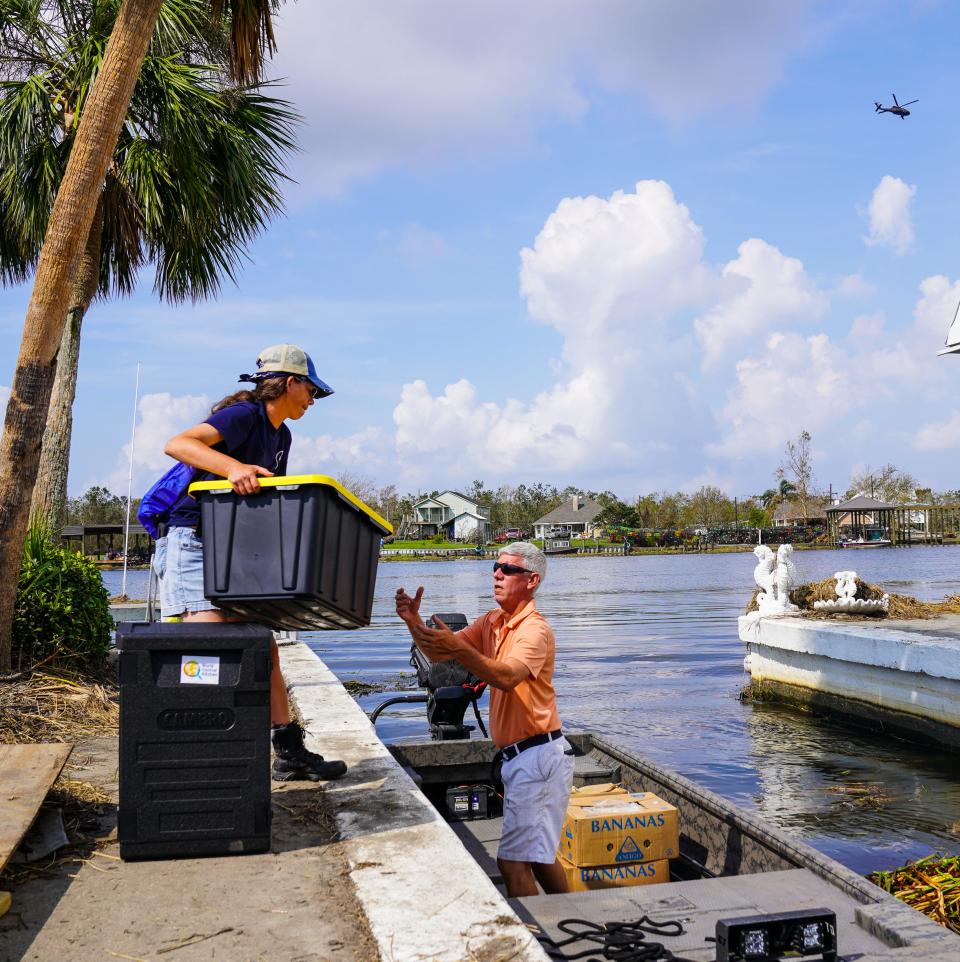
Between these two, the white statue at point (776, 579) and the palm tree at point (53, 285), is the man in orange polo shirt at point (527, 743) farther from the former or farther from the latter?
the white statue at point (776, 579)

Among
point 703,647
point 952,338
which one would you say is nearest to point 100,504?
point 703,647

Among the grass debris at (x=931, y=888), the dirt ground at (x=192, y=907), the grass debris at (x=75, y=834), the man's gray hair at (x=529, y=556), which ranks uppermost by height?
the man's gray hair at (x=529, y=556)

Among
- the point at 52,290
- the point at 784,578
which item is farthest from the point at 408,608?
the point at 784,578

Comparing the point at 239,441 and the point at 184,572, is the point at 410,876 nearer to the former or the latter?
the point at 184,572

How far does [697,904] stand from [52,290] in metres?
5.72

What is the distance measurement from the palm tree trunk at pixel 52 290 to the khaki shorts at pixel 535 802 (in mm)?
4368

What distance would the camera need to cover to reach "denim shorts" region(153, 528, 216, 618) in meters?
3.98

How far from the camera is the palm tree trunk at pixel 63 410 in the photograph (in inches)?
386

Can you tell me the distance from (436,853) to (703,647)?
19262mm

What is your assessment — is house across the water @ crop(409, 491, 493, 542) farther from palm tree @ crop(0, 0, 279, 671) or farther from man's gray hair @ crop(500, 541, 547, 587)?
man's gray hair @ crop(500, 541, 547, 587)

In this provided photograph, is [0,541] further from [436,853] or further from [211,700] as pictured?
[436,853]

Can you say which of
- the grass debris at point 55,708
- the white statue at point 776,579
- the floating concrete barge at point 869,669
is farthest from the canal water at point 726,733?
the grass debris at point 55,708

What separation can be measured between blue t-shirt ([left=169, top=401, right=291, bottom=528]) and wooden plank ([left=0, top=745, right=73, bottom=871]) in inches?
43.3

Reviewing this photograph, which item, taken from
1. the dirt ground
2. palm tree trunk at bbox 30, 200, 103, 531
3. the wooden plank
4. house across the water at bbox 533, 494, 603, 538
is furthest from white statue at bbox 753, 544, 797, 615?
house across the water at bbox 533, 494, 603, 538
